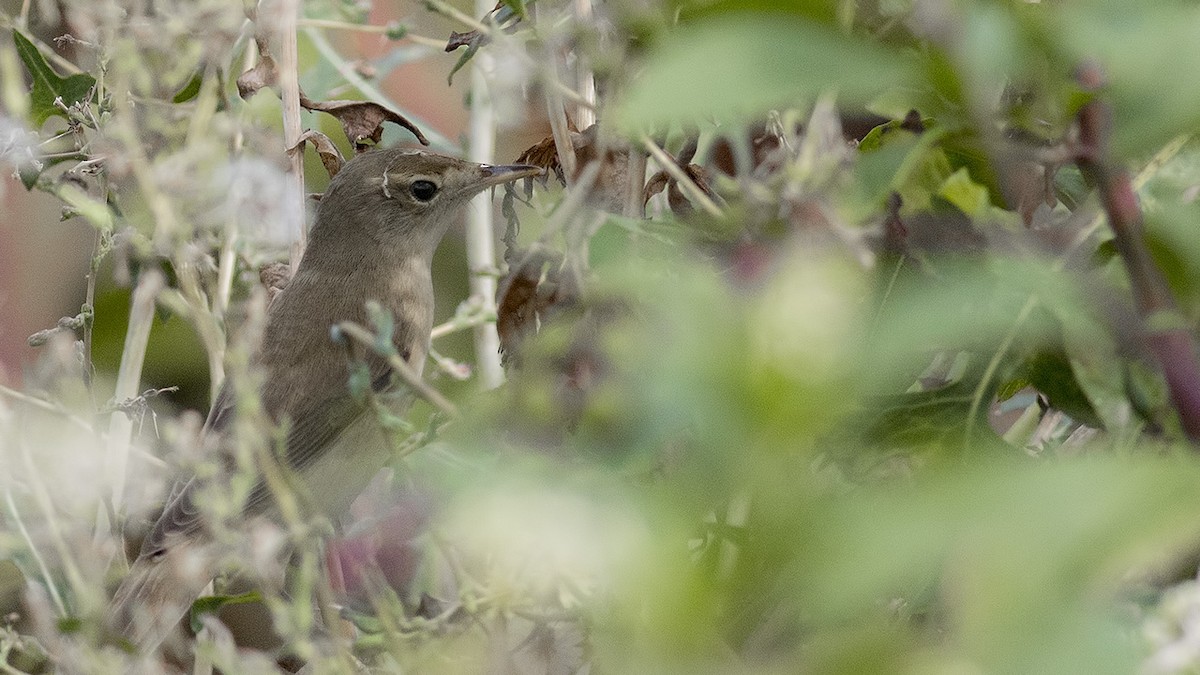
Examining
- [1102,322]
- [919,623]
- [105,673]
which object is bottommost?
[919,623]

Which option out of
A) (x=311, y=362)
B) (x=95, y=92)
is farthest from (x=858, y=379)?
(x=311, y=362)

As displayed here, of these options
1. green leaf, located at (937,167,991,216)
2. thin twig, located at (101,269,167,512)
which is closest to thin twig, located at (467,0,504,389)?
thin twig, located at (101,269,167,512)

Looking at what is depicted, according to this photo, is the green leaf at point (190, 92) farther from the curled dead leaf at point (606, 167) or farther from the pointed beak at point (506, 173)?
the curled dead leaf at point (606, 167)

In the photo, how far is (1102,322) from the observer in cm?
69

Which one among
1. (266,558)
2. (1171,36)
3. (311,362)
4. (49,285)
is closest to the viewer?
(1171,36)

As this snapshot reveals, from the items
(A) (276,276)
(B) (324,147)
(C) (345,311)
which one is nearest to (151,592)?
(A) (276,276)

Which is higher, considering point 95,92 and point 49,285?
point 95,92

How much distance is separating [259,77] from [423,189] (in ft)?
2.61

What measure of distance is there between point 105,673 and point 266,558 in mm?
112

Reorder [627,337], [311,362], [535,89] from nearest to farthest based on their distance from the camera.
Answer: [627,337], [535,89], [311,362]

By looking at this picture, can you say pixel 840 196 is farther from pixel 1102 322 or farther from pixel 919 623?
pixel 919 623

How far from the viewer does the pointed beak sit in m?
1.59

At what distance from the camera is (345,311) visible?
2.56 m

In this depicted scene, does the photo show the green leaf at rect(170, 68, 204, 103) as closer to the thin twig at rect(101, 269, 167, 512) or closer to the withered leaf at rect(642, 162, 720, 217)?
the thin twig at rect(101, 269, 167, 512)
